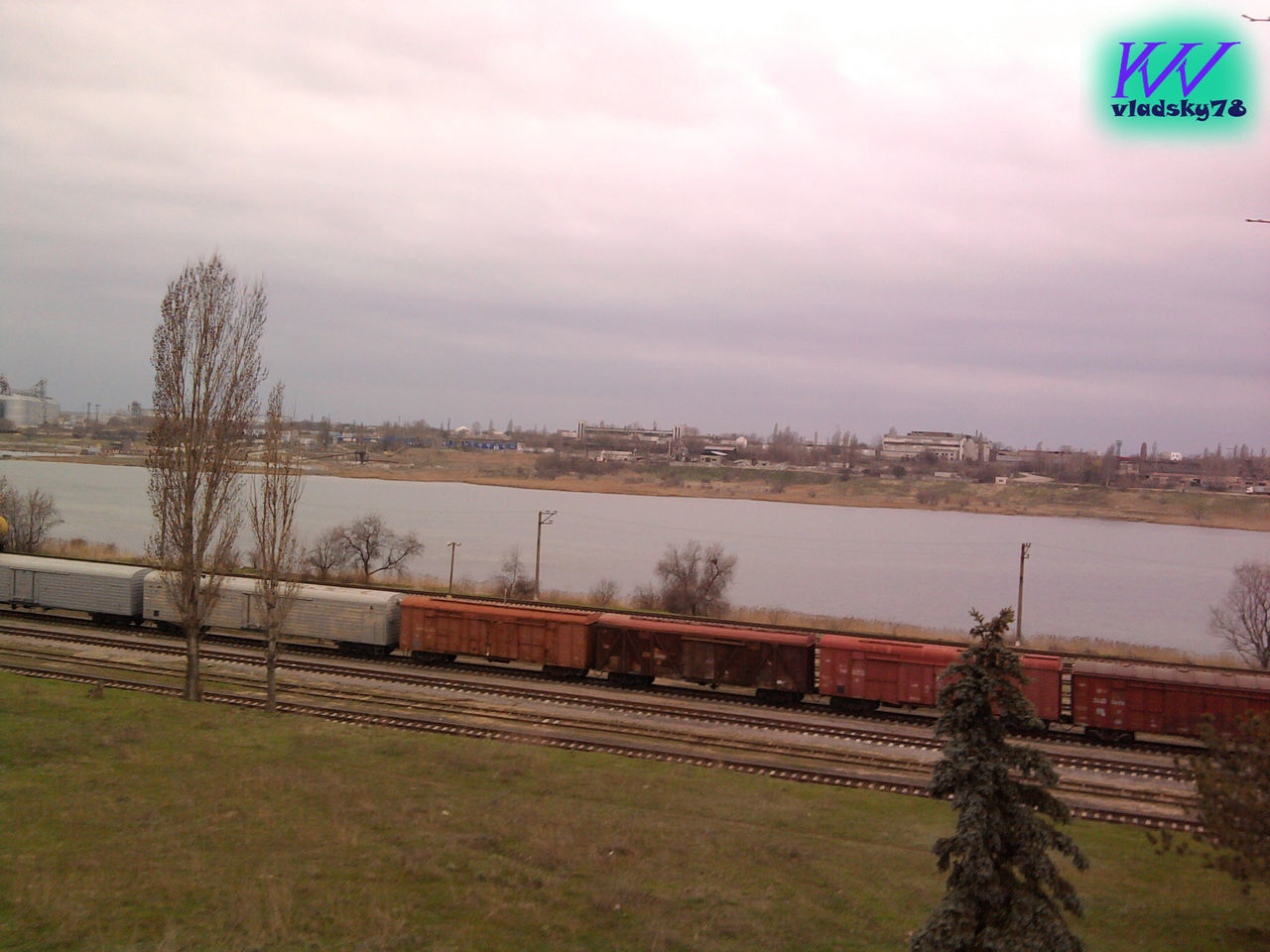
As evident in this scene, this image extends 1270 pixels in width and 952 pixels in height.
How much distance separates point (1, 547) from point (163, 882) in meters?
45.6

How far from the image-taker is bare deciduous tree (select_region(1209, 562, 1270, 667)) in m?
42.5

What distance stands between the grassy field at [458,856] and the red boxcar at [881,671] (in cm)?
666

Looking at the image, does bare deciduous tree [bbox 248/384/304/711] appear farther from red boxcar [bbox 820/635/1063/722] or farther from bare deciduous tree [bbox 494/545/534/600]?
bare deciduous tree [bbox 494/545/534/600]

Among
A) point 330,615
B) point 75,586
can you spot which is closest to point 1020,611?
point 330,615

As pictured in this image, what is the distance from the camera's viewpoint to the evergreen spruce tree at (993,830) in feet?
26.7

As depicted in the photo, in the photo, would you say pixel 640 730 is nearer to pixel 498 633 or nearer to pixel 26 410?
pixel 498 633

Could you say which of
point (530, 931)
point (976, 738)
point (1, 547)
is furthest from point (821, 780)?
point (1, 547)

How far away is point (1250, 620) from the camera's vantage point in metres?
45.2

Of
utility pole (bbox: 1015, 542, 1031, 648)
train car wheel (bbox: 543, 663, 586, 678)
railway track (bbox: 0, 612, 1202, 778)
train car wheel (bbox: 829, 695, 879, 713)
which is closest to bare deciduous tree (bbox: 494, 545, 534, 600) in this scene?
railway track (bbox: 0, 612, 1202, 778)

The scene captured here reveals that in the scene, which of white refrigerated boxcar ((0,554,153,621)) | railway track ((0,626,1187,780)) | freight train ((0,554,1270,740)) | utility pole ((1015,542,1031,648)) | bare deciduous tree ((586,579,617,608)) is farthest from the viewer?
bare deciduous tree ((586,579,617,608))

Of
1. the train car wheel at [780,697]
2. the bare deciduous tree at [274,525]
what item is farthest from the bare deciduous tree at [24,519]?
the train car wheel at [780,697]

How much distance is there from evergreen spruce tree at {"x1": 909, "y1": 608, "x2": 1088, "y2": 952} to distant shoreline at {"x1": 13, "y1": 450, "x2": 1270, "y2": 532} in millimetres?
108777

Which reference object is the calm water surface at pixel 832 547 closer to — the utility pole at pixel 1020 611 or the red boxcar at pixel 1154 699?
the utility pole at pixel 1020 611

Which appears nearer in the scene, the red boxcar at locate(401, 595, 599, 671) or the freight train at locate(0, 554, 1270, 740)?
the freight train at locate(0, 554, 1270, 740)
